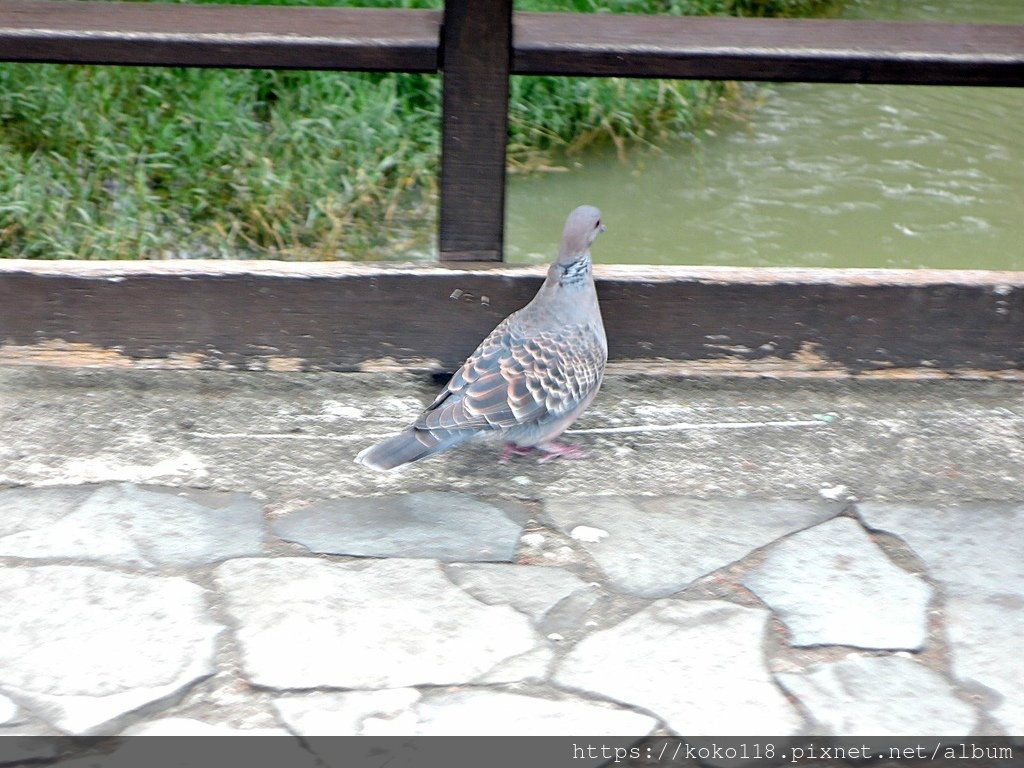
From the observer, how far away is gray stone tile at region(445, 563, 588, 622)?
2.51 metres

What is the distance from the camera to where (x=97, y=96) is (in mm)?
5445

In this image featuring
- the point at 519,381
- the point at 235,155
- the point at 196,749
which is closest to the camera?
the point at 196,749

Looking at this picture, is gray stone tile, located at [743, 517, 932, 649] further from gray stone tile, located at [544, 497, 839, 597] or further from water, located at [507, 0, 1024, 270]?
water, located at [507, 0, 1024, 270]

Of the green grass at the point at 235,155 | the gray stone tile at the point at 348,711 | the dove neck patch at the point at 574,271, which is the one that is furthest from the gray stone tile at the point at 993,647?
the green grass at the point at 235,155

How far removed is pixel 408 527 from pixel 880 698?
3.41ft

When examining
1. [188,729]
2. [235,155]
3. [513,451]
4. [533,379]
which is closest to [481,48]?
[533,379]

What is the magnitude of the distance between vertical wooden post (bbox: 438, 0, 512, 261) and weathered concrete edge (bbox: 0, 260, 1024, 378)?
0.10 meters

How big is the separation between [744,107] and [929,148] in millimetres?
983

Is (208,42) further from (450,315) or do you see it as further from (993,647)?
(993,647)

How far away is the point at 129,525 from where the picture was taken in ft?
8.89

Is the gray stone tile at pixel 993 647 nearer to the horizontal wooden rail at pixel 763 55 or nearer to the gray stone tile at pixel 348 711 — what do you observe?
the gray stone tile at pixel 348 711

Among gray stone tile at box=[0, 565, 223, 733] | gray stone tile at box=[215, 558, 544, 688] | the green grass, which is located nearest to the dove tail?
gray stone tile at box=[215, 558, 544, 688]

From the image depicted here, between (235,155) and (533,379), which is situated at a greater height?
(235,155)

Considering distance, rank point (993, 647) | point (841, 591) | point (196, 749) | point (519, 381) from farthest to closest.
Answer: point (519, 381)
point (841, 591)
point (993, 647)
point (196, 749)
